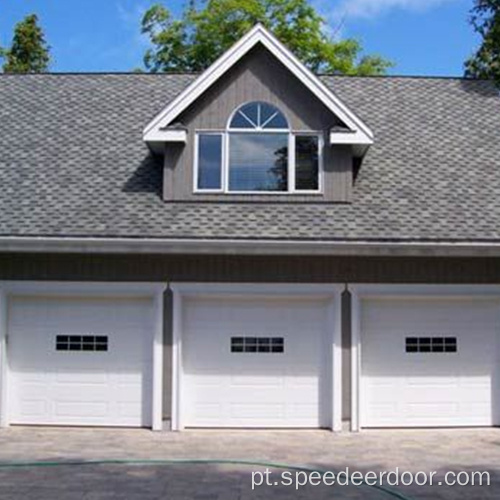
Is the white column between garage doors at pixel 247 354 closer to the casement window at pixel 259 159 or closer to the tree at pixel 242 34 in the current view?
the casement window at pixel 259 159

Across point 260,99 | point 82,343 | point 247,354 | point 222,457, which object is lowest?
point 222,457

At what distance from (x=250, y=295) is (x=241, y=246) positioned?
895 mm

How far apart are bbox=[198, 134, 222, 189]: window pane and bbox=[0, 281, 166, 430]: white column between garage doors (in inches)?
83.3

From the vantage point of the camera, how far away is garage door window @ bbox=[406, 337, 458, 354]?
477 inches

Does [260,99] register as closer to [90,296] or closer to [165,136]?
[165,136]

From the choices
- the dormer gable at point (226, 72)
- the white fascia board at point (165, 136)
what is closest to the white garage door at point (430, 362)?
the dormer gable at point (226, 72)

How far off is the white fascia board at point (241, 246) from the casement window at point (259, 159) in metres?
1.57

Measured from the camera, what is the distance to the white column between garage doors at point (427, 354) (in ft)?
39.2

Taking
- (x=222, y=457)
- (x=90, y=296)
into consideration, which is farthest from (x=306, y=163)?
(x=222, y=457)

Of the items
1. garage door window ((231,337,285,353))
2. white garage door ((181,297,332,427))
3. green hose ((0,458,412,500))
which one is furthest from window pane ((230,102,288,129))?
green hose ((0,458,412,500))

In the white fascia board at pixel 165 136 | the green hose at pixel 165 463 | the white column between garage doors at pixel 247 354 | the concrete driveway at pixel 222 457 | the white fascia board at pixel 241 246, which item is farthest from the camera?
the white fascia board at pixel 165 136

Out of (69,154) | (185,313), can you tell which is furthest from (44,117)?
(185,313)

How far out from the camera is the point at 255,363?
12000 millimetres

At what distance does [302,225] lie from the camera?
39.3 ft
